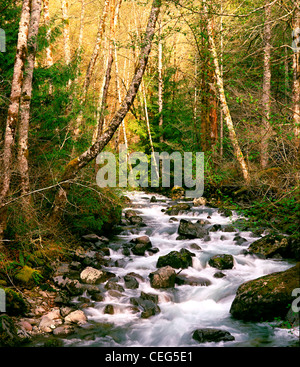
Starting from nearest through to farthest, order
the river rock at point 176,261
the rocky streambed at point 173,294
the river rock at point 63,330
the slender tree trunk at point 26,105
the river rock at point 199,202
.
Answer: the river rock at point 63,330, the rocky streambed at point 173,294, the slender tree trunk at point 26,105, the river rock at point 176,261, the river rock at point 199,202

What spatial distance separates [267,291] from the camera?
5781 mm

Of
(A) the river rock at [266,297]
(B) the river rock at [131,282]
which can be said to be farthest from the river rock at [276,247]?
(B) the river rock at [131,282]

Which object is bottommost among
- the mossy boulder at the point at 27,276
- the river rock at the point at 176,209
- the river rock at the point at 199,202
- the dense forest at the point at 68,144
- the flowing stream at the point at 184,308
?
the flowing stream at the point at 184,308

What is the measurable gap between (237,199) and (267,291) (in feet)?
24.5

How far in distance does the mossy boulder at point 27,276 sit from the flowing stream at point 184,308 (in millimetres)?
1310

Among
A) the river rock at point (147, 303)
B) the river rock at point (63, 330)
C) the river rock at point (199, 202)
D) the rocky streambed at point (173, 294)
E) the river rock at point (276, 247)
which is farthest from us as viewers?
the river rock at point (199, 202)

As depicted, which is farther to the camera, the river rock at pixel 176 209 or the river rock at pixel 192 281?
the river rock at pixel 176 209

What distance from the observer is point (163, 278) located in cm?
740

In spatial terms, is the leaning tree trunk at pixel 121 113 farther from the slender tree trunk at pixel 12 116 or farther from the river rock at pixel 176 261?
the river rock at pixel 176 261

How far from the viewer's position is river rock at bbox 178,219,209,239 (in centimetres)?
1085

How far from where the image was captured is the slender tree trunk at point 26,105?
7266mm

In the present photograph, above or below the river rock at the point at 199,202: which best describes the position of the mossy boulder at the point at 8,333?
below

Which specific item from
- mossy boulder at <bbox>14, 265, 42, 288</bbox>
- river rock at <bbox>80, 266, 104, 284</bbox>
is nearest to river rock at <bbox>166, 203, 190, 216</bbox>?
river rock at <bbox>80, 266, 104, 284</bbox>
